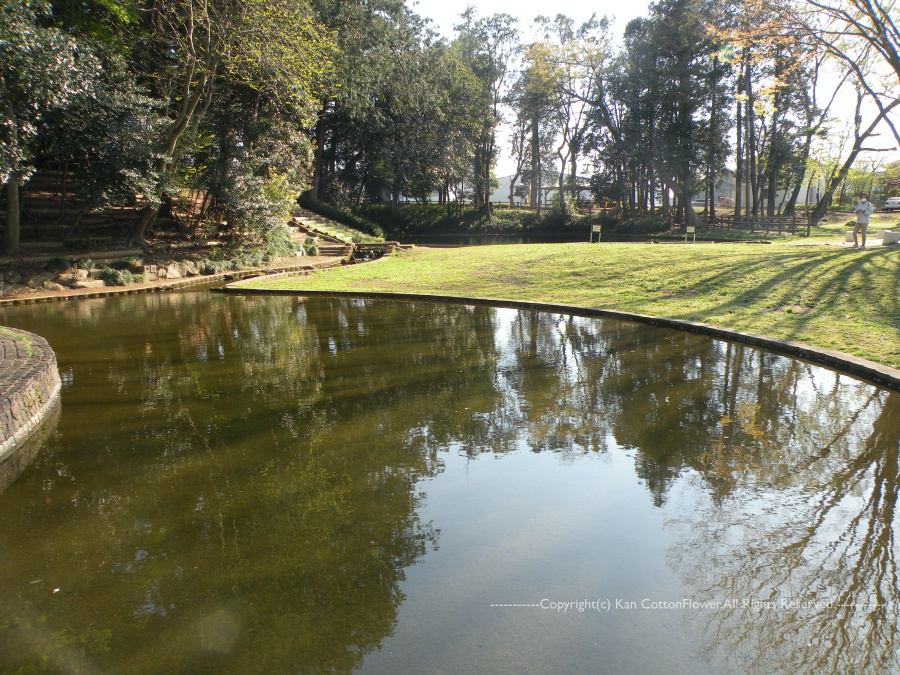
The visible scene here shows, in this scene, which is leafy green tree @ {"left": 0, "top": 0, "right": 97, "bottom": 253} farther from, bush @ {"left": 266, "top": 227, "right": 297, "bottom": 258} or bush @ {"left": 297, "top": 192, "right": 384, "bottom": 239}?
bush @ {"left": 297, "top": 192, "right": 384, "bottom": 239}

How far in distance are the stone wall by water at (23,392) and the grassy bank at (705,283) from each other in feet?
26.7

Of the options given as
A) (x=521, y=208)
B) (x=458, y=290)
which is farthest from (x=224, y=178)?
(x=521, y=208)

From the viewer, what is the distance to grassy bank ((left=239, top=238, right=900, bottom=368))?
29.8 feet

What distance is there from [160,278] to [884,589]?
17.7m

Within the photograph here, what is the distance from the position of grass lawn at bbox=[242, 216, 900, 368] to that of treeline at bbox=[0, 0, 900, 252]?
17.5ft

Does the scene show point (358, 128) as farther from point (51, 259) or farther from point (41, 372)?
point (41, 372)

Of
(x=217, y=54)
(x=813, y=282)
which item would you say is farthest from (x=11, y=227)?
(x=813, y=282)

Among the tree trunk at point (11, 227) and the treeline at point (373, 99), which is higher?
the treeline at point (373, 99)

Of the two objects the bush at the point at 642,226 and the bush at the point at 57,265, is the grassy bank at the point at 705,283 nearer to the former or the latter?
the bush at the point at 57,265

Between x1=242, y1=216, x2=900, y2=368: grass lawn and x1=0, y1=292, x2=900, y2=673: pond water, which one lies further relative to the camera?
x1=242, y1=216, x2=900, y2=368: grass lawn

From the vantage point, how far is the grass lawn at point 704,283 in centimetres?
909

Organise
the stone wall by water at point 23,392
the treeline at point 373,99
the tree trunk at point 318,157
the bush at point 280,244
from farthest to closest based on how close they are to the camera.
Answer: the tree trunk at point 318,157 → the bush at point 280,244 → the treeline at point 373,99 → the stone wall by water at point 23,392

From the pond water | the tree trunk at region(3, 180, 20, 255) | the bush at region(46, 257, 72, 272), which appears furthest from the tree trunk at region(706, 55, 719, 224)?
the tree trunk at region(3, 180, 20, 255)

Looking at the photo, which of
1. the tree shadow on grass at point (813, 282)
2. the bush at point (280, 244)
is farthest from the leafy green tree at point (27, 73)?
the tree shadow on grass at point (813, 282)
